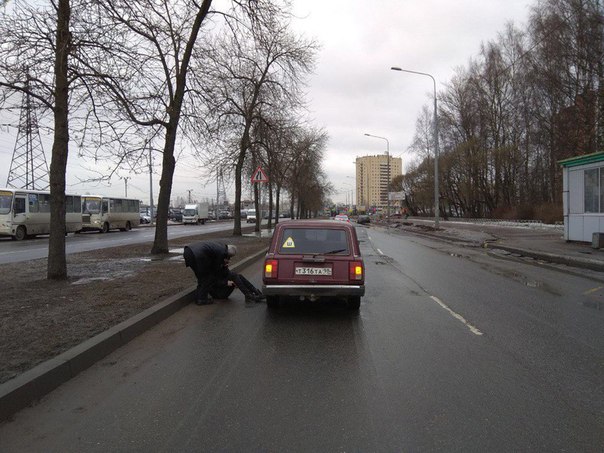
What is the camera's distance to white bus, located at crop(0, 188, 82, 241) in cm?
2391

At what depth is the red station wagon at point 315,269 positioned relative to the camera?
693 centimetres

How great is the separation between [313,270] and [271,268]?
66cm

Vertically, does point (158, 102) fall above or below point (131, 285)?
above

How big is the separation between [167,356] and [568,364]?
14.4 feet

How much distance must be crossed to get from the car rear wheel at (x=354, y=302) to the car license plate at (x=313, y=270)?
0.65 m

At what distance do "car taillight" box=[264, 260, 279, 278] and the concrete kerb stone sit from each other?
1.71 meters

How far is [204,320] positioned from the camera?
693 centimetres

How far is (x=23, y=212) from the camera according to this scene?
80.8 feet

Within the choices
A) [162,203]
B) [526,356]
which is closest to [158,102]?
[162,203]

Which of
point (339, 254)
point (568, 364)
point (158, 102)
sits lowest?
point (568, 364)

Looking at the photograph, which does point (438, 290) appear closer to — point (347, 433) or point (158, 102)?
point (347, 433)

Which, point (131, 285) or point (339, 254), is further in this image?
point (131, 285)

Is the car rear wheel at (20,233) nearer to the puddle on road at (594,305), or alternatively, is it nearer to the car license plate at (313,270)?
the car license plate at (313,270)

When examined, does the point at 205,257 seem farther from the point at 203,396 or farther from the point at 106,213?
the point at 106,213
